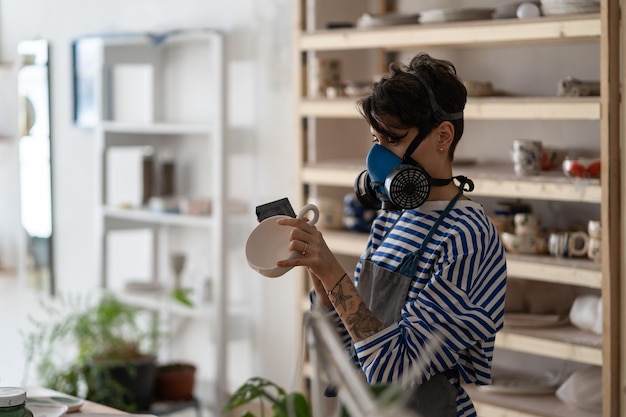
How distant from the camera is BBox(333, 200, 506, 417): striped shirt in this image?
5.78 feet

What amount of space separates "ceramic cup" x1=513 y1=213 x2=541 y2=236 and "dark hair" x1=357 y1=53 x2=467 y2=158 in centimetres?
109

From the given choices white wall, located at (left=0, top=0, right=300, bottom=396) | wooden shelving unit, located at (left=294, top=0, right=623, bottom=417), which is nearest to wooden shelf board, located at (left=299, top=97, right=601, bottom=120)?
wooden shelving unit, located at (left=294, top=0, right=623, bottom=417)

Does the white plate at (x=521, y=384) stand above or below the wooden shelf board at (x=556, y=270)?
below

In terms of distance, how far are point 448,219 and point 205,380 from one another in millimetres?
2695

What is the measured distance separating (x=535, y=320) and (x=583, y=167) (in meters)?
0.52

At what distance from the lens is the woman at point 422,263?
1.76 meters

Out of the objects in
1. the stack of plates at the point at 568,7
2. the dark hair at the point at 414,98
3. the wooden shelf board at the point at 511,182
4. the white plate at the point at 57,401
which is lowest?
the white plate at the point at 57,401

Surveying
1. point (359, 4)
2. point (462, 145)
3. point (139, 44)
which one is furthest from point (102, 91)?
point (462, 145)

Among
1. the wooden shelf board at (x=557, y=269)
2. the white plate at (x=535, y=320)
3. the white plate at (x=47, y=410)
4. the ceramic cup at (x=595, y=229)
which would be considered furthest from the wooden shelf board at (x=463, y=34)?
the white plate at (x=47, y=410)

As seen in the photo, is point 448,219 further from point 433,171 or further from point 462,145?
point 462,145

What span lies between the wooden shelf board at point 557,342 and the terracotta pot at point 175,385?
1.61m

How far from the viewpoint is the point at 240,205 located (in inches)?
159

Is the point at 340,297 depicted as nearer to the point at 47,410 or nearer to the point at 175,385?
the point at 47,410

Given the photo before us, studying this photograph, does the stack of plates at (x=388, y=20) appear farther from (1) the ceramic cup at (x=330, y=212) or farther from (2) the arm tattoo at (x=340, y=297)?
(2) the arm tattoo at (x=340, y=297)
